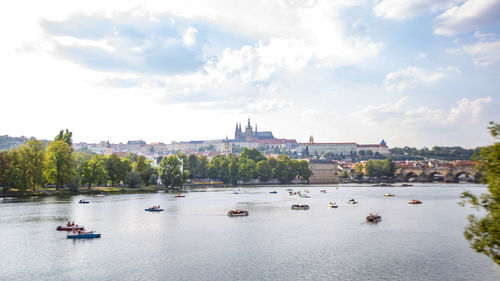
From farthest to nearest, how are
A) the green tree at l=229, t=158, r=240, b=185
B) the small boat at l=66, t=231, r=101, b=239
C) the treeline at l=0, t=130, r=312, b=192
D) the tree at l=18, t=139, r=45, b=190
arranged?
the green tree at l=229, t=158, r=240, b=185 < the treeline at l=0, t=130, r=312, b=192 < the tree at l=18, t=139, r=45, b=190 < the small boat at l=66, t=231, r=101, b=239

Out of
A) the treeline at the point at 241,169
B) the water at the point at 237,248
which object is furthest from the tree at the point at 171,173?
the water at the point at 237,248

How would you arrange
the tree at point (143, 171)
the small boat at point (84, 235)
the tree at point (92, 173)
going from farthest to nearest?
the tree at point (143, 171)
the tree at point (92, 173)
the small boat at point (84, 235)

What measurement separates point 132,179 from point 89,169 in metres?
15.5

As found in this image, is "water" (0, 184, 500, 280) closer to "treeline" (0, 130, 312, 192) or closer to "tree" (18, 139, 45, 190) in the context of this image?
"tree" (18, 139, 45, 190)

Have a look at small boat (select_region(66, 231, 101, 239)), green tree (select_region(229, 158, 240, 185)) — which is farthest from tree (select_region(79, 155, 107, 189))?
green tree (select_region(229, 158, 240, 185))

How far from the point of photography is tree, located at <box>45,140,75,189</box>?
309 feet

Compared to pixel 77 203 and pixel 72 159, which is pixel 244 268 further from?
pixel 72 159

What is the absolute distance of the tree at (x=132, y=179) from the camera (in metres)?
116

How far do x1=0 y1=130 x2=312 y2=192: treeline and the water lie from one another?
65.7 feet

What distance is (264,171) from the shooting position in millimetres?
180250

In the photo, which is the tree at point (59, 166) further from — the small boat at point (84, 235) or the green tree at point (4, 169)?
the small boat at point (84, 235)

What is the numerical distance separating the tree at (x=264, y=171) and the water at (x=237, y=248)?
10994cm

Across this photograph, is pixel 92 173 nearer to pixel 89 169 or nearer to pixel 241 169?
pixel 89 169

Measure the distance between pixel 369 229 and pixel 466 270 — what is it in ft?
68.3
